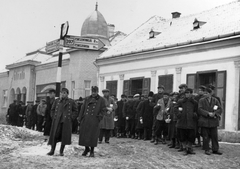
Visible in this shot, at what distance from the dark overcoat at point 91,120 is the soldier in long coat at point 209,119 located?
2.64m

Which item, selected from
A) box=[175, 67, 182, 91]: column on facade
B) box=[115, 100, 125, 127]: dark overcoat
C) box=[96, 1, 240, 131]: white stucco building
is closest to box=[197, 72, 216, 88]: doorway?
box=[96, 1, 240, 131]: white stucco building

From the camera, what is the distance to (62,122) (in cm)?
963

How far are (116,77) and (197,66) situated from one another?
6526 mm

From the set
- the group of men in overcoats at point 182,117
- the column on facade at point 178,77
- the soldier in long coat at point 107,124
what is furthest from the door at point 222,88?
the soldier in long coat at point 107,124

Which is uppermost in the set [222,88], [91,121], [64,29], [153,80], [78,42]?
[64,29]

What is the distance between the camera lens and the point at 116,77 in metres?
23.5

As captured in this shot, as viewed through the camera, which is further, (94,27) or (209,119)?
(94,27)

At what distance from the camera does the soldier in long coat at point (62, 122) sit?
31.3 ft

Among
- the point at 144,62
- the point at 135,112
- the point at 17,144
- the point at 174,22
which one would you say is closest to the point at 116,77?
the point at 144,62

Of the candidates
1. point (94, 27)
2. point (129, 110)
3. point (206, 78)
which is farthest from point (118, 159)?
point (94, 27)

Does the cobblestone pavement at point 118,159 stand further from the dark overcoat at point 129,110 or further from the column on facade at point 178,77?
the column on facade at point 178,77

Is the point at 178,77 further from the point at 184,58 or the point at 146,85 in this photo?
the point at 146,85

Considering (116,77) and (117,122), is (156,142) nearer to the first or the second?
(117,122)

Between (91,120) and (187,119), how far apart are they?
255 centimetres
